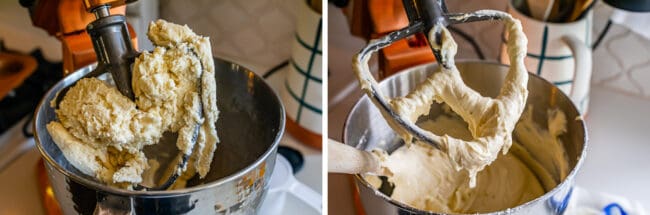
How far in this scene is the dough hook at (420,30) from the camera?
39cm

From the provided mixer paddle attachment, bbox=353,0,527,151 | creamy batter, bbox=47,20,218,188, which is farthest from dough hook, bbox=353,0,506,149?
creamy batter, bbox=47,20,218,188

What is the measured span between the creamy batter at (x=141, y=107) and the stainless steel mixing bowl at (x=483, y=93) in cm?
11

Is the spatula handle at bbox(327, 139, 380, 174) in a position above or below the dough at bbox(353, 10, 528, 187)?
below

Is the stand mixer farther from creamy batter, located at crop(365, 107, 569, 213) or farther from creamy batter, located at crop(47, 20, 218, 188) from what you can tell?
creamy batter, located at crop(365, 107, 569, 213)

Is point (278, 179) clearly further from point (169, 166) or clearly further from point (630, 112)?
point (630, 112)

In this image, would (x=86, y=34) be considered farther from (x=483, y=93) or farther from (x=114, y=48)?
(x=483, y=93)

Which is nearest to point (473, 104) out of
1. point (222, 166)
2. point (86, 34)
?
point (222, 166)

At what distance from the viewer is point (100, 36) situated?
0.42 m

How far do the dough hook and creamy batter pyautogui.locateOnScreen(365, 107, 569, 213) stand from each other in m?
0.12

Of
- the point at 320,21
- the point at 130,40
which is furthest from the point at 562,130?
the point at 130,40

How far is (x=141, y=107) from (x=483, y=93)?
27cm

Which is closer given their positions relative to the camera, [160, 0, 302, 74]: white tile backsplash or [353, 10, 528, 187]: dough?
[353, 10, 528, 187]: dough

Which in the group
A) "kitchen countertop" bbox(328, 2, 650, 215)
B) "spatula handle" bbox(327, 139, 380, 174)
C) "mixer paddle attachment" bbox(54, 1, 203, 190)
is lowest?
"kitchen countertop" bbox(328, 2, 650, 215)

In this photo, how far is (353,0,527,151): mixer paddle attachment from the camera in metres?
0.39
